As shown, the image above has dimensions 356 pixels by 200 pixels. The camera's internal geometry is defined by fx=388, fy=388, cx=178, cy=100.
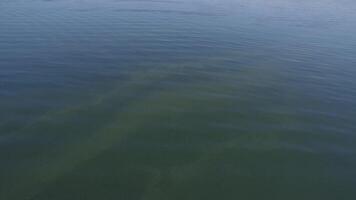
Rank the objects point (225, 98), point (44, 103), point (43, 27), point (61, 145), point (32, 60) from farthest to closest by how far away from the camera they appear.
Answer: point (43, 27)
point (32, 60)
point (225, 98)
point (44, 103)
point (61, 145)

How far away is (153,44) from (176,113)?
1039 cm

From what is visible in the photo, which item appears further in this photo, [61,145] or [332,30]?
[332,30]

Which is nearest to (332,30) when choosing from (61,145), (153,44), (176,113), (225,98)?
(153,44)

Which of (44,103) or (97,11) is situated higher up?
(97,11)

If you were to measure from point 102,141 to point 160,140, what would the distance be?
86.9 inches

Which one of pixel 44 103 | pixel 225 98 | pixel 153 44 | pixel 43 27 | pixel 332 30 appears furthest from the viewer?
pixel 332 30

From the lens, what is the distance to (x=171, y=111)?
1742 centimetres

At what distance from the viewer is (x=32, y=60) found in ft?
71.9

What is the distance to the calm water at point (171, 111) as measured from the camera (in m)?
12.8

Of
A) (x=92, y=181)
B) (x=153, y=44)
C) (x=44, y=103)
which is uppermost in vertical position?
(x=153, y=44)

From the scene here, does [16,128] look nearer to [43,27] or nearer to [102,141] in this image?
[102,141]

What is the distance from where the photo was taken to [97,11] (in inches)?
1373

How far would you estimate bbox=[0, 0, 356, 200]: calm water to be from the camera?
41.9ft

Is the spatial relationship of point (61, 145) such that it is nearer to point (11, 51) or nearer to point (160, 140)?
point (160, 140)
